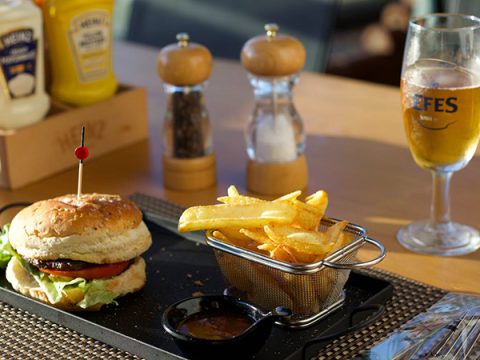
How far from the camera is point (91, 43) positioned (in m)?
1.81

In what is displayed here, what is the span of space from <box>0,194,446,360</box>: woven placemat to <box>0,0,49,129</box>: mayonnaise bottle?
57cm

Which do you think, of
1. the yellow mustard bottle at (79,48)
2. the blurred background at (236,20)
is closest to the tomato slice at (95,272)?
the yellow mustard bottle at (79,48)

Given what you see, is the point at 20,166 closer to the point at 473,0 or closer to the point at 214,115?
the point at 214,115

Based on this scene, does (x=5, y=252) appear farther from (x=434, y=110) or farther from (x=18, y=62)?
(x=434, y=110)

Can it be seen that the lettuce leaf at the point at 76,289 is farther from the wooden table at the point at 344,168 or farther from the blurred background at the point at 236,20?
the blurred background at the point at 236,20

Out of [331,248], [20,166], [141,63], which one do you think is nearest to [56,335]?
[331,248]

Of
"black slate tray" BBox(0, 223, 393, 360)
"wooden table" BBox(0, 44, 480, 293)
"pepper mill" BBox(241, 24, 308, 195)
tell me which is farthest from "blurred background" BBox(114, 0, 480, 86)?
"black slate tray" BBox(0, 223, 393, 360)

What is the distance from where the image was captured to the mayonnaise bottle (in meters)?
1.62

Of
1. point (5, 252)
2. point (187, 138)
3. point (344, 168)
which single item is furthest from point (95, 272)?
point (344, 168)

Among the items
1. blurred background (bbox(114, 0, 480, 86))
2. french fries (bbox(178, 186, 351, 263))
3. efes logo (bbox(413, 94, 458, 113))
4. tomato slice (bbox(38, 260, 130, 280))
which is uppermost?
efes logo (bbox(413, 94, 458, 113))

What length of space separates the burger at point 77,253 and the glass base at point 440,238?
449 mm

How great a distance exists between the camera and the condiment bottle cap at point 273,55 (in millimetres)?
1539

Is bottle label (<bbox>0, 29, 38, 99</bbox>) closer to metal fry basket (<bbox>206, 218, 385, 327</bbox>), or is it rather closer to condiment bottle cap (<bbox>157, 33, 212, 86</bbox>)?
condiment bottle cap (<bbox>157, 33, 212, 86</bbox>)

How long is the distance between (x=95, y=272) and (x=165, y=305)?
0.11 m
